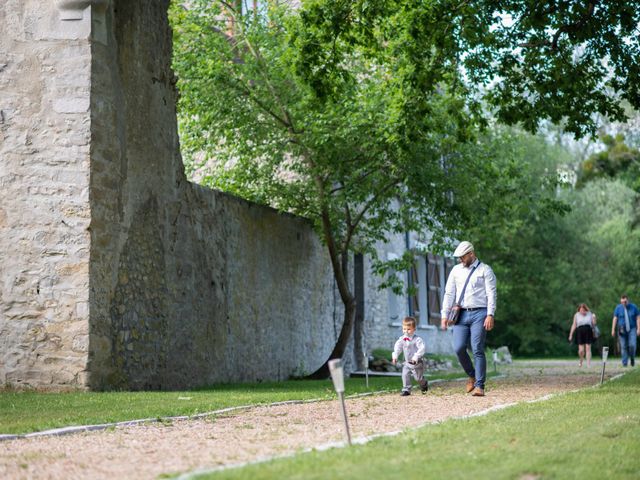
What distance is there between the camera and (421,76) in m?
15.5

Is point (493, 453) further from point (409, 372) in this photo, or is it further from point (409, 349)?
point (409, 372)

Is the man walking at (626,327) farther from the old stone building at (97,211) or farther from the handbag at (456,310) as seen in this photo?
the handbag at (456,310)

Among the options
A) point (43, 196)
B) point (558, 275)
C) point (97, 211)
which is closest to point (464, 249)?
point (97, 211)

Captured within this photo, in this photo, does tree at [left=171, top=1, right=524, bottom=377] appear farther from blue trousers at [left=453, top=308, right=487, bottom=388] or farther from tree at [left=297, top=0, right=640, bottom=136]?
blue trousers at [left=453, top=308, right=487, bottom=388]

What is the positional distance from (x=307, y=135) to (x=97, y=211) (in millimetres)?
5989

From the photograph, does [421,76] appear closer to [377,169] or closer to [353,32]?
[353,32]

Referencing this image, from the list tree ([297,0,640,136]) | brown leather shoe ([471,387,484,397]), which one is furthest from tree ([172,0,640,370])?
brown leather shoe ([471,387,484,397])

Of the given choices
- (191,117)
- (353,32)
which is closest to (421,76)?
(353,32)

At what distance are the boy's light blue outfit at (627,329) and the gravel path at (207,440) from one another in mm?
12603

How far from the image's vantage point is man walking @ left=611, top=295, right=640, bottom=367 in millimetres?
24156

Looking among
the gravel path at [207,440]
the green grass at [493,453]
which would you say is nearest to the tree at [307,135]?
the gravel path at [207,440]

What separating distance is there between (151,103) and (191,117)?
550 centimetres

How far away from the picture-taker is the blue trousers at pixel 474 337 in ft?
42.5

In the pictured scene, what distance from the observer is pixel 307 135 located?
18922 mm
